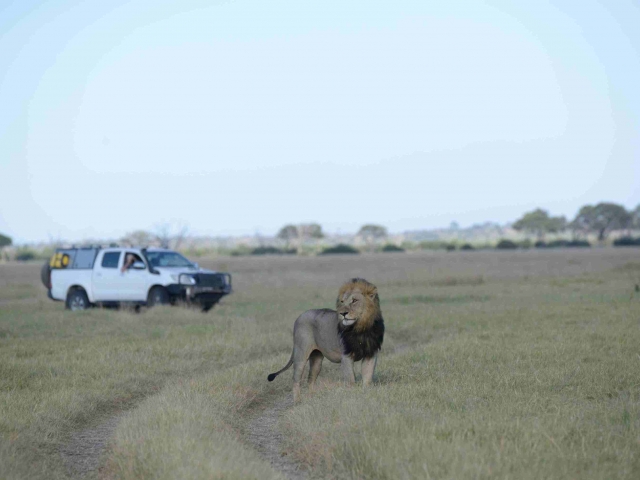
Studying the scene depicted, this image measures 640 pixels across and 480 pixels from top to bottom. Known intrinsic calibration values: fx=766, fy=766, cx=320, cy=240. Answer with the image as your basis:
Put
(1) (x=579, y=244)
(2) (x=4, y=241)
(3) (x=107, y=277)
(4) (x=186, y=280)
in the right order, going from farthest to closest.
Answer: (2) (x=4, y=241) < (1) (x=579, y=244) < (3) (x=107, y=277) < (4) (x=186, y=280)

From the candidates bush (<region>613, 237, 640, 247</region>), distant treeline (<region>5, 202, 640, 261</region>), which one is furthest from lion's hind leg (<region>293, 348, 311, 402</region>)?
bush (<region>613, 237, 640, 247</region>)

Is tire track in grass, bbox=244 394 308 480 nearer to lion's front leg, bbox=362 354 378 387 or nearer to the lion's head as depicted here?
lion's front leg, bbox=362 354 378 387

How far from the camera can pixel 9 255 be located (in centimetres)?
10450

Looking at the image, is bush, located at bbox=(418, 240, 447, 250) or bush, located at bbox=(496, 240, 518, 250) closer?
bush, located at bbox=(496, 240, 518, 250)

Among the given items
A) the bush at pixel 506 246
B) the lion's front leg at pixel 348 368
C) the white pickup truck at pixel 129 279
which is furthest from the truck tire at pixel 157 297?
the bush at pixel 506 246

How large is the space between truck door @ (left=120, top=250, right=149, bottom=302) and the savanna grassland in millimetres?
2038

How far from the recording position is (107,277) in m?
21.2

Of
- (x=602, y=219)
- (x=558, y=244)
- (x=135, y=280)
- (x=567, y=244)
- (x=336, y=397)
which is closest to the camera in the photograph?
(x=336, y=397)

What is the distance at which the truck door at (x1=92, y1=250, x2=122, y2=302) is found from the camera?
69.5ft

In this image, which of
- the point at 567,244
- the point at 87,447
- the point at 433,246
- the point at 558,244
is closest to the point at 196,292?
the point at 87,447

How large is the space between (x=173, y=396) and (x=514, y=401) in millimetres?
3986

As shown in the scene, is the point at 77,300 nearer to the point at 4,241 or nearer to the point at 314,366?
the point at 314,366

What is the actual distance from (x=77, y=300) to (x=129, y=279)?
6.38 ft

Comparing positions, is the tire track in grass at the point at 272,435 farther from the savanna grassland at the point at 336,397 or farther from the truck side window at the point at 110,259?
the truck side window at the point at 110,259
